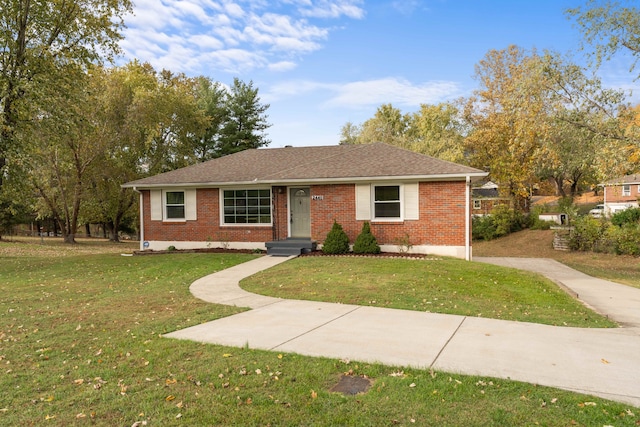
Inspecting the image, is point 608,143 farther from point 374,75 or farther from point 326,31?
point 374,75

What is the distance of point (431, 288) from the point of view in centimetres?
904

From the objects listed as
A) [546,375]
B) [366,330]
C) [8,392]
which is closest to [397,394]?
[546,375]

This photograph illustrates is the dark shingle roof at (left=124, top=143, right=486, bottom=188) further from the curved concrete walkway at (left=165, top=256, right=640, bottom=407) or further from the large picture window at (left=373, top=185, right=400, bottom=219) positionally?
the curved concrete walkway at (left=165, top=256, right=640, bottom=407)

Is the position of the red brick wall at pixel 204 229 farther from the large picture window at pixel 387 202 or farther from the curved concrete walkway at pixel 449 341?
the curved concrete walkway at pixel 449 341

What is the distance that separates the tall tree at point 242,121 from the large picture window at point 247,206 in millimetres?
20824

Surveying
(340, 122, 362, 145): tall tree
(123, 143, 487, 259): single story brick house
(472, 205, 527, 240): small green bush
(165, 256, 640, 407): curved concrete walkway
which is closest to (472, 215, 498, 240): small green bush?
(472, 205, 527, 240): small green bush

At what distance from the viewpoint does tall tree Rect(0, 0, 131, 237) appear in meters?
13.6

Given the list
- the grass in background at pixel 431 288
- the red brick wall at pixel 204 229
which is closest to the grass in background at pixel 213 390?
the grass in background at pixel 431 288

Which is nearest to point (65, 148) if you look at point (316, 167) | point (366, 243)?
point (316, 167)

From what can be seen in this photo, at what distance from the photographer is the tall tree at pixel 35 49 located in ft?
44.5

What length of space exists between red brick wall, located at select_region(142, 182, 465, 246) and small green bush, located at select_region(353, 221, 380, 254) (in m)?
0.69

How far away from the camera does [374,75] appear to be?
80.8 ft

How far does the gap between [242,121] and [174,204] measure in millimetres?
22060

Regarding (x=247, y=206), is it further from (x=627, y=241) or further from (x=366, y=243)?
(x=627, y=241)
